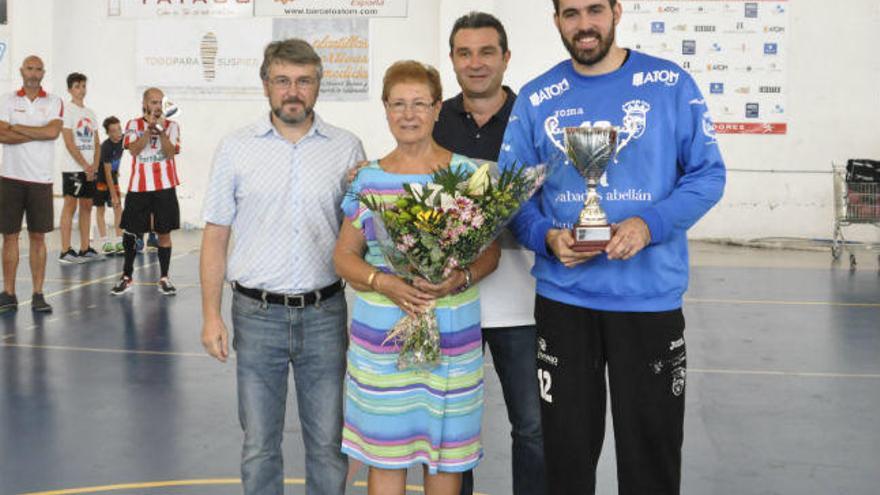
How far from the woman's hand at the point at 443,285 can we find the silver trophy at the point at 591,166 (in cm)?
43

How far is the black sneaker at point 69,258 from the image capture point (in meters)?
11.1

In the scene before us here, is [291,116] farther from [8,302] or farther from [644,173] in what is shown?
[8,302]

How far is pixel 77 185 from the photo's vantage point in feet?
37.1

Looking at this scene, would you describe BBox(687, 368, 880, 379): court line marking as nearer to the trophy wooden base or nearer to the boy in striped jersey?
the trophy wooden base

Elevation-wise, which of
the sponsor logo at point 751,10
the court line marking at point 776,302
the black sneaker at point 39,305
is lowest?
the court line marking at point 776,302

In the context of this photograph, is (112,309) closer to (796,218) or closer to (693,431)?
(693,431)

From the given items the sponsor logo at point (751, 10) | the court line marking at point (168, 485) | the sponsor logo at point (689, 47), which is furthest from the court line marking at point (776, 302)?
the sponsor logo at point (751, 10)

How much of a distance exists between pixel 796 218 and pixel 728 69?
86.9 inches

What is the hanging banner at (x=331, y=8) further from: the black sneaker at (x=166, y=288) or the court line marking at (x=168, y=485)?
the court line marking at (x=168, y=485)

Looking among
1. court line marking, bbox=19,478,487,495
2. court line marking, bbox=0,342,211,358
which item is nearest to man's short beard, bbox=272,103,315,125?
court line marking, bbox=19,478,487,495

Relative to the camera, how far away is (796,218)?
13969 millimetres

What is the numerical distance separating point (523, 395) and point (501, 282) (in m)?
0.38

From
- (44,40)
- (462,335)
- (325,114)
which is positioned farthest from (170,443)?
(44,40)

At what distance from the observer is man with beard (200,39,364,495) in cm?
329
